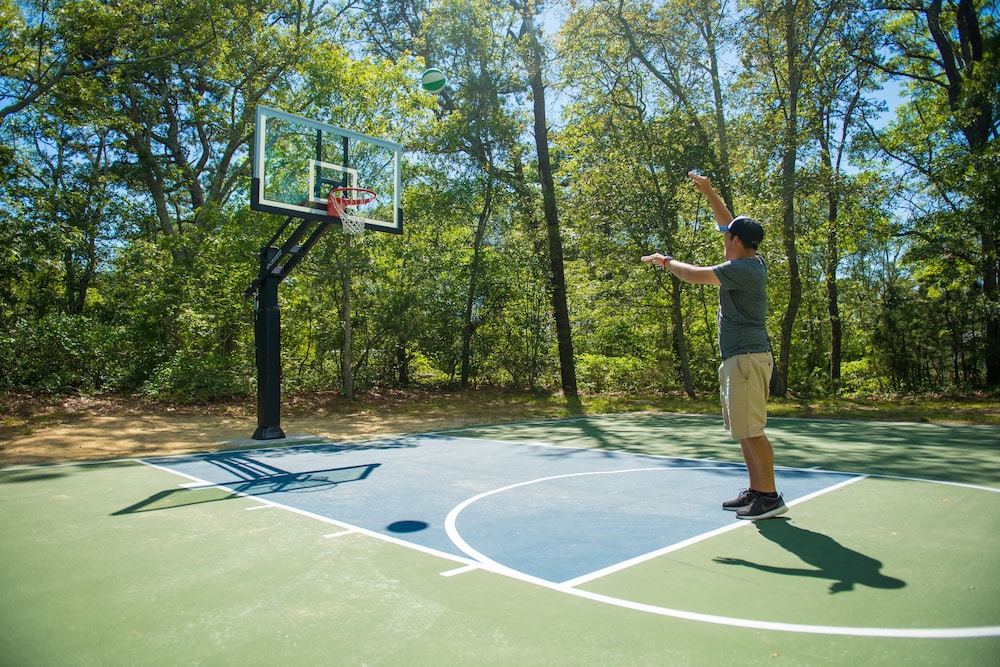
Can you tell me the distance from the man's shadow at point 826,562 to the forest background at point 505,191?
40.9ft

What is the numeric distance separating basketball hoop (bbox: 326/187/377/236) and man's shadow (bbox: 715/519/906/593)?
6.75 m

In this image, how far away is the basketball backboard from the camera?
843 centimetres

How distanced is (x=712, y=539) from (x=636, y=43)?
1501cm

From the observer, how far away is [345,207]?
9.14 metres

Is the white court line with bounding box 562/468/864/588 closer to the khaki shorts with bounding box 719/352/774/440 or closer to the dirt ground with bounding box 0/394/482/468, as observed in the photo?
the khaki shorts with bounding box 719/352/774/440

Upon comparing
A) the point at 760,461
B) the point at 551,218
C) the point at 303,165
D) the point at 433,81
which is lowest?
the point at 760,461

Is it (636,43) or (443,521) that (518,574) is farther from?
(636,43)

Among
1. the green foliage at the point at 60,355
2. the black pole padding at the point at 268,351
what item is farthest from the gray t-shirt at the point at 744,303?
the green foliage at the point at 60,355

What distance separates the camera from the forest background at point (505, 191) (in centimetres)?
1421

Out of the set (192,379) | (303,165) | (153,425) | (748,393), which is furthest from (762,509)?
(192,379)

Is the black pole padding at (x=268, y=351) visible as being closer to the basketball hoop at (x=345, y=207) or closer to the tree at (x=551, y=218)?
the basketball hoop at (x=345, y=207)

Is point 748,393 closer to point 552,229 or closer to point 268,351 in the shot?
point 268,351

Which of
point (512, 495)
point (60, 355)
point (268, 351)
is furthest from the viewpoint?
point (60, 355)

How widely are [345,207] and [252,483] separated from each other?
176 inches
